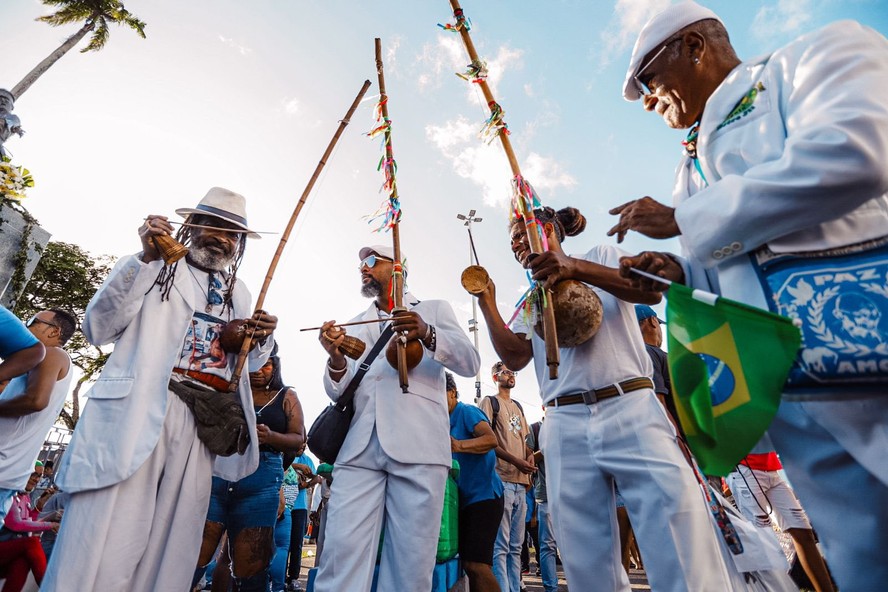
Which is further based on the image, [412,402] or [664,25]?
[412,402]

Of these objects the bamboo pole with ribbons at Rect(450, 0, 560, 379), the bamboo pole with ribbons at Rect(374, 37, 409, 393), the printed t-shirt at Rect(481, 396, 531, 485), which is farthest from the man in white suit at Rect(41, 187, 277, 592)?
the printed t-shirt at Rect(481, 396, 531, 485)

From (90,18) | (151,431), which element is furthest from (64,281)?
(151,431)

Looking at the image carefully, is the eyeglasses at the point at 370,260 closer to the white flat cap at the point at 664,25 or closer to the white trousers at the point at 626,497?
the white trousers at the point at 626,497

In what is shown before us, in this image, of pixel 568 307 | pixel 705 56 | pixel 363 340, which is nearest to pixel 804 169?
pixel 705 56

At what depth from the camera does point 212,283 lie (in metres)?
3.38

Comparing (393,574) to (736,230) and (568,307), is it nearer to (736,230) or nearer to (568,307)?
(568,307)

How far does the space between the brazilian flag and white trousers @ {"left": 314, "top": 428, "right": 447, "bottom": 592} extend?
226cm

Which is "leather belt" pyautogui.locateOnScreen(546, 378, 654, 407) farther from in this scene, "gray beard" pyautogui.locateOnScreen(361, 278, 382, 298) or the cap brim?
the cap brim

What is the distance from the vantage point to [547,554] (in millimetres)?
6270

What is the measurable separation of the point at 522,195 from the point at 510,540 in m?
5.27

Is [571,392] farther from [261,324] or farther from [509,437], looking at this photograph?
[509,437]

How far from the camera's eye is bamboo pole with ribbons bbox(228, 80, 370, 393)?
9.98 feet

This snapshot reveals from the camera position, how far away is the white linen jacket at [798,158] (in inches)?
45.6

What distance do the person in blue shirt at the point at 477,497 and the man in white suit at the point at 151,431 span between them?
6.12 ft
